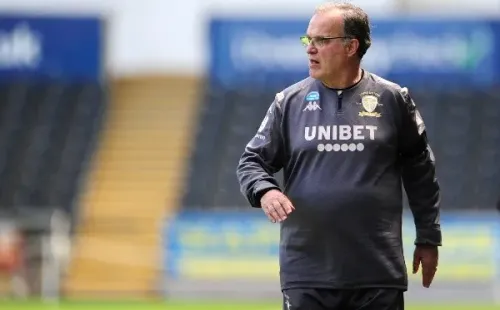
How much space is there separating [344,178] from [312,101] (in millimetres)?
369

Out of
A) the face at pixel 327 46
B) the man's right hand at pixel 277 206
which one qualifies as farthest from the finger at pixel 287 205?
the face at pixel 327 46

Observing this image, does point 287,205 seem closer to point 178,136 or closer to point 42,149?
point 42,149

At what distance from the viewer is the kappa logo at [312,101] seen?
5570 mm

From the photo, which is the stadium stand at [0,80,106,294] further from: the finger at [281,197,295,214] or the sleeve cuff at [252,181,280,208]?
the finger at [281,197,295,214]

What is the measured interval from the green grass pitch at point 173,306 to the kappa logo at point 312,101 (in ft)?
27.8

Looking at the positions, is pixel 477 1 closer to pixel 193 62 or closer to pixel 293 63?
pixel 293 63

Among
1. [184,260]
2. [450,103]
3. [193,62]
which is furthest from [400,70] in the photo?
[184,260]

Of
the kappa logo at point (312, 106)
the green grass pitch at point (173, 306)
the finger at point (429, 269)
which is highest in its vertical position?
the kappa logo at point (312, 106)

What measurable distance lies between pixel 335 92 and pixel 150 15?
1624 centimetres

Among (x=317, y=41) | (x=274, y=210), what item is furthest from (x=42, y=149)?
(x=274, y=210)

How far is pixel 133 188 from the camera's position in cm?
1969

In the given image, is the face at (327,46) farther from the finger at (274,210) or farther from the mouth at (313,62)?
the finger at (274,210)

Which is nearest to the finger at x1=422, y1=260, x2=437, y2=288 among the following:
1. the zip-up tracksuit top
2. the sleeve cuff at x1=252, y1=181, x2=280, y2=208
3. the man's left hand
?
the man's left hand

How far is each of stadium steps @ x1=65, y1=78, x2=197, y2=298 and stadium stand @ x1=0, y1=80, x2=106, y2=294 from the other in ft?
1.07
